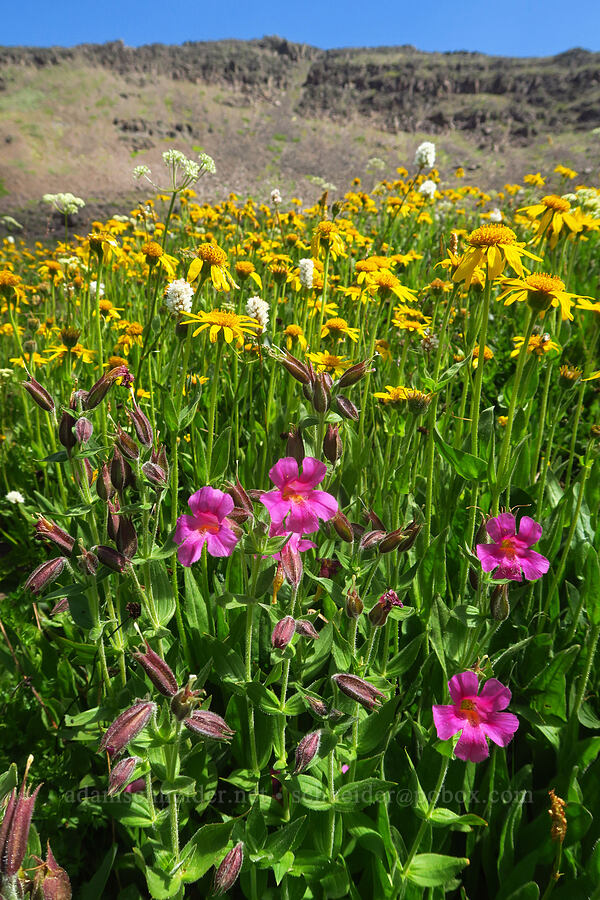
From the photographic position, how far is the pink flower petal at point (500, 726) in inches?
41.4

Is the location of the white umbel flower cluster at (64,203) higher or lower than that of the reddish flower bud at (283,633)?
higher

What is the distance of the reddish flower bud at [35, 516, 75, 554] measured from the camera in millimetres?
1208

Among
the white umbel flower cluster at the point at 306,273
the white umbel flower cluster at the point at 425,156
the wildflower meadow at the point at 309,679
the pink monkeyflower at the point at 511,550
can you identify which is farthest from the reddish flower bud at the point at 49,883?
the white umbel flower cluster at the point at 425,156

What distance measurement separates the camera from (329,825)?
1300mm

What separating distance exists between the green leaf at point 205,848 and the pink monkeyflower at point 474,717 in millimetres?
529

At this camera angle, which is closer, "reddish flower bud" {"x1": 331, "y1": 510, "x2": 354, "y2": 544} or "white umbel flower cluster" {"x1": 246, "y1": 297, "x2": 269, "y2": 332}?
"reddish flower bud" {"x1": 331, "y1": 510, "x2": 354, "y2": 544}

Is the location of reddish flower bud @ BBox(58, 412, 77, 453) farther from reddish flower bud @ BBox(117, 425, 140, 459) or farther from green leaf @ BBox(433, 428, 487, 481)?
green leaf @ BBox(433, 428, 487, 481)

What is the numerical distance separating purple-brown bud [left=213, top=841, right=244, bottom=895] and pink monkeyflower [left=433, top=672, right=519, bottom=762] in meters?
0.49

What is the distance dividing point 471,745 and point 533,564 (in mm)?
388

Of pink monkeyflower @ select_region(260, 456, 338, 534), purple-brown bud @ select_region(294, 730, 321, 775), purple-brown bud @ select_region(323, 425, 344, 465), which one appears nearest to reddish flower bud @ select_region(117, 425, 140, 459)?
pink monkeyflower @ select_region(260, 456, 338, 534)

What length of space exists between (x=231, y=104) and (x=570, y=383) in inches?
3175

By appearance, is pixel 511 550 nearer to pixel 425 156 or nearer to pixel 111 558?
pixel 111 558

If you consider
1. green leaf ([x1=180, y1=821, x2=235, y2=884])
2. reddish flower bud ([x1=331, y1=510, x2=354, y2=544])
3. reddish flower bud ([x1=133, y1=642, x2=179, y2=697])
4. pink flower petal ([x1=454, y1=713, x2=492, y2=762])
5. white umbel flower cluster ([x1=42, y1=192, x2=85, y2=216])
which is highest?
white umbel flower cluster ([x1=42, y1=192, x2=85, y2=216])

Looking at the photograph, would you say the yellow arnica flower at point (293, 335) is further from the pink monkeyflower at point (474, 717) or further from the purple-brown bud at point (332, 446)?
the pink monkeyflower at point (474, 717)
